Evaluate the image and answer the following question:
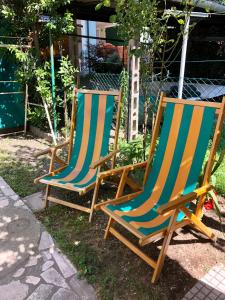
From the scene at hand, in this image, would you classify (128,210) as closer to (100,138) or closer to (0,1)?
(100,138)

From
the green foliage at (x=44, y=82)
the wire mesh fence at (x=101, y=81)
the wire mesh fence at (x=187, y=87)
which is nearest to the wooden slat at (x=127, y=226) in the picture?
the green foliage at (x=44, y=82)

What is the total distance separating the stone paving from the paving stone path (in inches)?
29.6

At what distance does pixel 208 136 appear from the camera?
2469mm

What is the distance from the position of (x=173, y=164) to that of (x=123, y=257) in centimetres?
95

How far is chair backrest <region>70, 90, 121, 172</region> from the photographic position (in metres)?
3.34

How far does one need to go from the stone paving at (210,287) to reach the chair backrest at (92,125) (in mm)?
1630

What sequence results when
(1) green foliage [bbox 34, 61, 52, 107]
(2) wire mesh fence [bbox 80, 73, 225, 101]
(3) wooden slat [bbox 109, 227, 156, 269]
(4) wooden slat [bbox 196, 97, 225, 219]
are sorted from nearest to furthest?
1. (3) wooden slat [bbox 109, 227, 156, 269]
2. (4) wooden slat [bbox 196, 97, 225, 219]
3. (1) green foliage [bbox 34, 61, 52, 107]
4. (2) wire mesh fence [bbox 80, 73, 225, 101]

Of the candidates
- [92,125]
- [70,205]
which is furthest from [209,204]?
[92,125]

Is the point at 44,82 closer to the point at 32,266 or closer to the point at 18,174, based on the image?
the point at 18,174

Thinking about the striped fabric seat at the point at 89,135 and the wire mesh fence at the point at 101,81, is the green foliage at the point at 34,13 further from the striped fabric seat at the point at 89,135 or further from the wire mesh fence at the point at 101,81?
the striped fabric seat at the point at 89,135

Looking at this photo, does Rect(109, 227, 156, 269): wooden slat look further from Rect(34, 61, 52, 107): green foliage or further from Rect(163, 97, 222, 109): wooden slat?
Rect(34, 61, 52, 107): green foliage

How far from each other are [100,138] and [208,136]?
52.4 inches

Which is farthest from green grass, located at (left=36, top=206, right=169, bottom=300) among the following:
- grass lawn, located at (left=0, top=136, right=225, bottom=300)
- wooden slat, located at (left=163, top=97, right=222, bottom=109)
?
wooden slat, located at (left=163, top=97, right=222, bottom=109)

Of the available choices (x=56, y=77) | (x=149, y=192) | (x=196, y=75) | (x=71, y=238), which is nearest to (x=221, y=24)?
(x=196, y=75)
